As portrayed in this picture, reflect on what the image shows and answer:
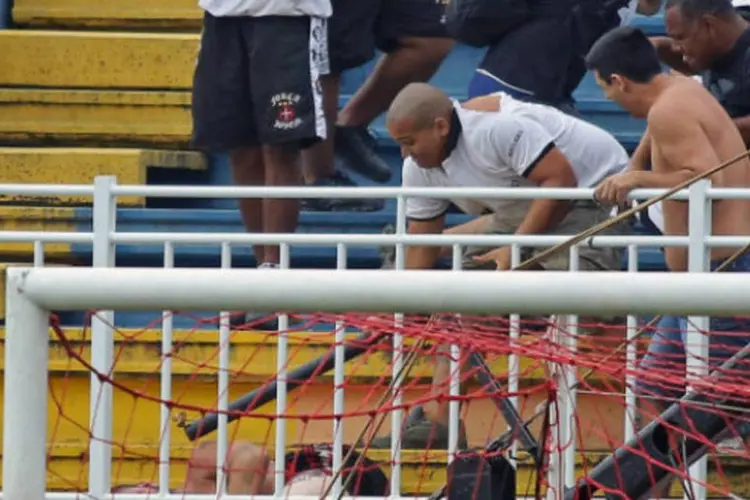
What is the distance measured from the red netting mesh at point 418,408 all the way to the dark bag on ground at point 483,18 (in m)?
1.17

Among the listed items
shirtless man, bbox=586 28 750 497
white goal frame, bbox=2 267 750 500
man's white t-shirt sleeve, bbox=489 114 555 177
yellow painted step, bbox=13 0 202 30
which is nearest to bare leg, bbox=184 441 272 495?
shirtless man, bbox=586 28 750 497

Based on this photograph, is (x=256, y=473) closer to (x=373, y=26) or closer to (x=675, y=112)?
(x=675, y=112)

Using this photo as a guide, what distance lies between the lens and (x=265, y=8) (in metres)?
6.55

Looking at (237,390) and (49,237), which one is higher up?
Result: (49,237)

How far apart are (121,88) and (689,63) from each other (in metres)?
2.79

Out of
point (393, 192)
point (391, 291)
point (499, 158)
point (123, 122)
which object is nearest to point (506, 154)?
point (499, 158)

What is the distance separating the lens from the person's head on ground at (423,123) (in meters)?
5.69

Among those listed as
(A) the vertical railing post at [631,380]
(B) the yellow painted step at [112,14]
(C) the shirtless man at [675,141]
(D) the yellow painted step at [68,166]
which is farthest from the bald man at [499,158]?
(B) the yellow painted step at [112,14]

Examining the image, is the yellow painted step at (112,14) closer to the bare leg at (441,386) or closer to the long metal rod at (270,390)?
the long metal rod at (270,390)

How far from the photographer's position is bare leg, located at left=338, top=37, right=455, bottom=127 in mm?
7211

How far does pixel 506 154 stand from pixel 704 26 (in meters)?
0.71

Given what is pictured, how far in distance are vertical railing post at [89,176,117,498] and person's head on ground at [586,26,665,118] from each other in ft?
4.81

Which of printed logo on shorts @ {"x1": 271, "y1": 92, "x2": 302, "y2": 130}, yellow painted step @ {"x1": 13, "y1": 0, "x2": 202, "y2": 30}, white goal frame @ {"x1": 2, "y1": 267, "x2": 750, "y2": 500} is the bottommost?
white goal frame @ {"x1": 2, "y1": 267, "x2": 750, "y2": 500}

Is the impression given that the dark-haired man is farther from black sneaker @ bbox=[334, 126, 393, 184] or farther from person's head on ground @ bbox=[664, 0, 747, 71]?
black sneaker @ bbox=[334, 126, 393, 184]
